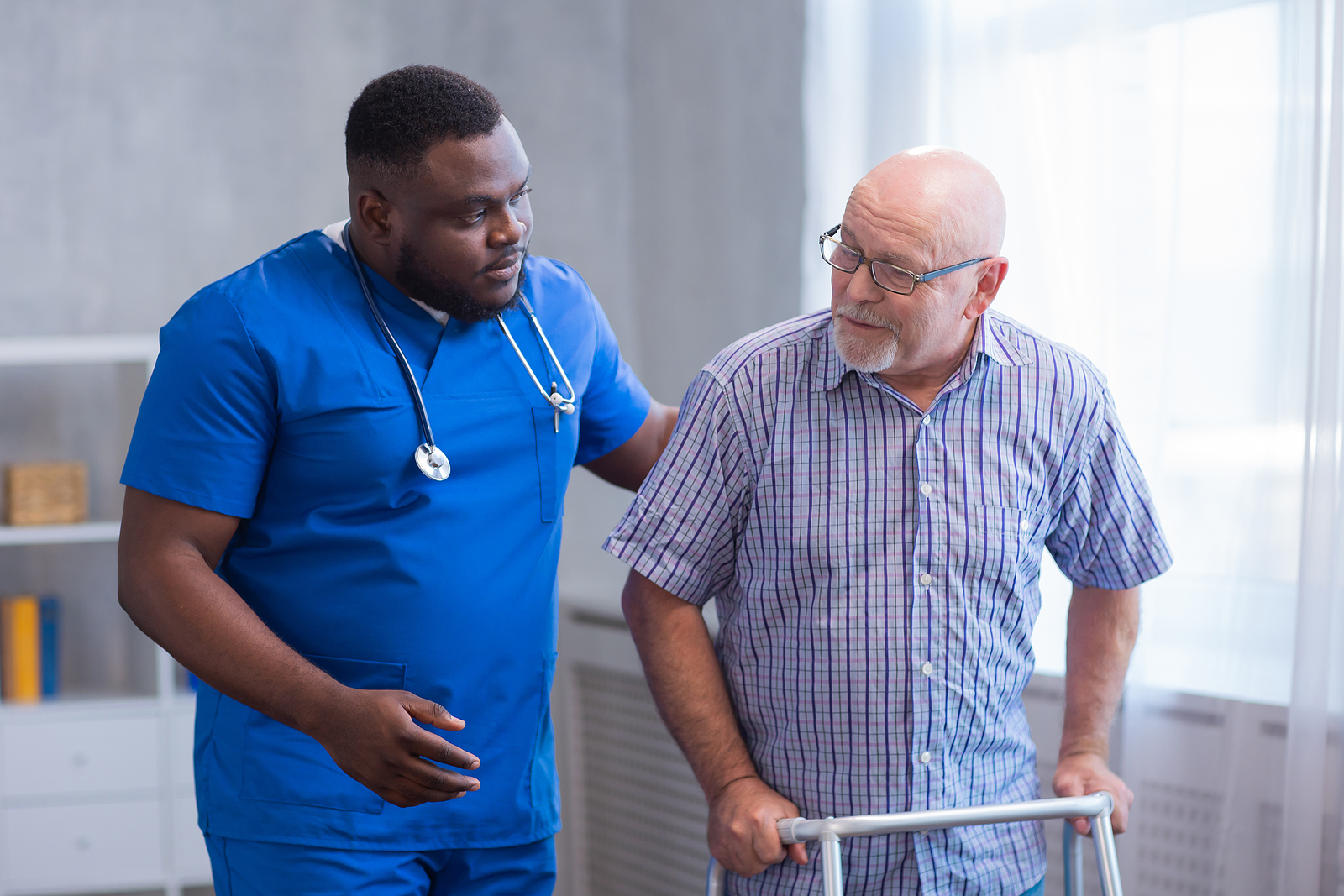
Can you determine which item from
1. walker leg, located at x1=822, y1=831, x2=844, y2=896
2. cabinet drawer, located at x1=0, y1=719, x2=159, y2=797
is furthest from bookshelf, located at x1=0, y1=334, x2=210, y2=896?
walker leg, located at x1=822, y1=831, x2=844, y2=896

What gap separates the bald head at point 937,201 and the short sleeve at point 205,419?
68 centimetres

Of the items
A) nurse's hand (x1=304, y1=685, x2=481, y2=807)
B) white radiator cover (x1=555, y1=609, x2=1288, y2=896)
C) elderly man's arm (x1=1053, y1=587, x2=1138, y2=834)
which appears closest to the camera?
nurse's hand (x1=304, y1=685, x2=481, y2=807)

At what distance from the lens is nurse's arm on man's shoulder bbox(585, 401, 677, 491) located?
5.69ft

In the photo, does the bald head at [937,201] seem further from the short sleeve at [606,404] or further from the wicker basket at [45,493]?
the wicker basket at [45,493]

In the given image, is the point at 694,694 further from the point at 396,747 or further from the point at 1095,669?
the point at 1095,669

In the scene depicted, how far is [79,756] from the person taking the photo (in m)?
2.83

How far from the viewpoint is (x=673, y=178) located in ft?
10.8

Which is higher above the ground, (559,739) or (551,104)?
(551,104)

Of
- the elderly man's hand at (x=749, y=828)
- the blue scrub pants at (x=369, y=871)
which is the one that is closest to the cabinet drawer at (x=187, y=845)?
the blue scrub pants at (x=369, y=871)

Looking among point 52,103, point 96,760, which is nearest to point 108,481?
point 96,760

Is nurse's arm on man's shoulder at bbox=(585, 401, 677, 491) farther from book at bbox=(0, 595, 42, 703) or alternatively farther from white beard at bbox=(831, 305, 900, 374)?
book at bbox=(0, 595, 42, 703)

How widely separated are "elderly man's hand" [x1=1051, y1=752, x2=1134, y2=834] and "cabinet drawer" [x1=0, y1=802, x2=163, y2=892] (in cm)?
223

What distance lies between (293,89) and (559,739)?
184 cm

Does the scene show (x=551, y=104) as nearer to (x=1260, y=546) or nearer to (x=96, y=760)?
(x=96, y=760)
